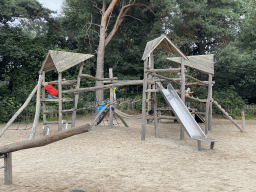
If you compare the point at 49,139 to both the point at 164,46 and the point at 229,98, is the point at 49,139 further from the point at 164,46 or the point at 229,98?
the point at 229,98

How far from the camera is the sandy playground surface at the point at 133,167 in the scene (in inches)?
141

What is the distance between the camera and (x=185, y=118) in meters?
6.86

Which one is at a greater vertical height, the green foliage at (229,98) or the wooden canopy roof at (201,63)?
the wooden canopy roof at (201,63)

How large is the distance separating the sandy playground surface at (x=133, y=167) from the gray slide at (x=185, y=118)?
37 centimetres

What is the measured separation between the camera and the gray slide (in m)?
6.19

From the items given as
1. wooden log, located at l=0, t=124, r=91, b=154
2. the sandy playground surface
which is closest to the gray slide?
the sandy playground surface

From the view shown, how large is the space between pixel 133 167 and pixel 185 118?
2.80 meters

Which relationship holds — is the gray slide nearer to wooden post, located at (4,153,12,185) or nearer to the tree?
wooden post, located at (4,153,12,185)

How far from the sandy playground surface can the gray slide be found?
1.23ft

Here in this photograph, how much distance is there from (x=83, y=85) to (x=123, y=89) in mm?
3308

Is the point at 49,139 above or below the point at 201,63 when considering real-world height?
below

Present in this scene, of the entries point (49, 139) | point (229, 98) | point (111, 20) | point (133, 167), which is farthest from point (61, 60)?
point (229, 98)

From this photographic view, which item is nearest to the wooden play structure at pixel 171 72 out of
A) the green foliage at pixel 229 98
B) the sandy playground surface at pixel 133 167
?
the sandy playground surface at pixel 133 167

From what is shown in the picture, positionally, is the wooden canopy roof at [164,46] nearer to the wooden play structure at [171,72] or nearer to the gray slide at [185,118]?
the wooden play structure at [171,72]
